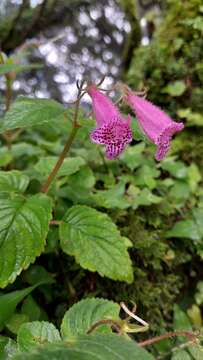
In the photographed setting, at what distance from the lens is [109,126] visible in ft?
3.65

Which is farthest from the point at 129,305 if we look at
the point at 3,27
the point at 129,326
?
the point at 3,27

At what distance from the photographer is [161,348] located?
1452 mm

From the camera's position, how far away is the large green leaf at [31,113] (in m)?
1.13

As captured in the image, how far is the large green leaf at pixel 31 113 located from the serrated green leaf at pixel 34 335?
44 cm

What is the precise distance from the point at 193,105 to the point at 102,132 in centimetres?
142

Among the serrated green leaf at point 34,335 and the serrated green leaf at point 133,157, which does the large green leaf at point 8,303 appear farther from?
the serrated green leaf at point 133,157

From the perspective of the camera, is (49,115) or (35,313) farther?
(35,313)

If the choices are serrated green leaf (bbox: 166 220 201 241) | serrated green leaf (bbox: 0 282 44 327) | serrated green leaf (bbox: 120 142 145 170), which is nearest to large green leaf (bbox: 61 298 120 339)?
serrated green leaf (bbox: 0 282 44 327)

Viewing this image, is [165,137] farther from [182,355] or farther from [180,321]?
[180,321]

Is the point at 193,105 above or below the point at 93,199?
above

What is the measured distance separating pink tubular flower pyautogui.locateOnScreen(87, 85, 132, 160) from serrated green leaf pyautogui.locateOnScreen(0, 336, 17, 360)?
0.48 metres

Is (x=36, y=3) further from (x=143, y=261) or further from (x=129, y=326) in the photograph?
(x=129, y=326)

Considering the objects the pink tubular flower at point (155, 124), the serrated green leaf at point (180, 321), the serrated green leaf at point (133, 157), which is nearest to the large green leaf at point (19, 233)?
the pink tubular flower at point (155, 124)

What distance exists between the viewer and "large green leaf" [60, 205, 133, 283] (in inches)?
49.1
